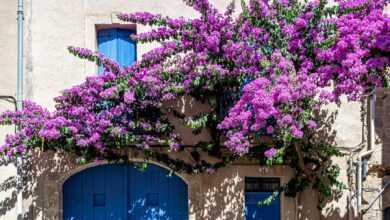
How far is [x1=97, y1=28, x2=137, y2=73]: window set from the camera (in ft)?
40.4

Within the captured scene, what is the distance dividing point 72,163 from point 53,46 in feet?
6.84

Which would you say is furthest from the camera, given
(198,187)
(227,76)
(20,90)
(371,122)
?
(371,122)

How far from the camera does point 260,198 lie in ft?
40.4

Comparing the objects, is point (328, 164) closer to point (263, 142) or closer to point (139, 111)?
point (263, 142)

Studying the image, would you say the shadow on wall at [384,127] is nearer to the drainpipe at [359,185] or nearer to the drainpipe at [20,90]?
the drainpipe at [359,185]

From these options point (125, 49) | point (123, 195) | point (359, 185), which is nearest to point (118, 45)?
point (125, 49)

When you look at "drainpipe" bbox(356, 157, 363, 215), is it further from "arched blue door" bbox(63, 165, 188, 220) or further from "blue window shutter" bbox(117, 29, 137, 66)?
"blue window shutter" bbox(117, 29, 137, 66)

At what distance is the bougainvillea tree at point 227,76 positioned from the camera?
407 inches

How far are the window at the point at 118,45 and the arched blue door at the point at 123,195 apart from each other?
194cm

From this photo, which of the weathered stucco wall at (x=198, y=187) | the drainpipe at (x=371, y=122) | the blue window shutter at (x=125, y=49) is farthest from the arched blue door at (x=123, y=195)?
the drainpipe at (x=371, y=122)

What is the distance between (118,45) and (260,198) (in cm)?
379

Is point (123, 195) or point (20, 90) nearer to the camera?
point (20, 90)

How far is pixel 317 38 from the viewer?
35.5ft

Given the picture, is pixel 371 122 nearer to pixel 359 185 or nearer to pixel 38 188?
pixel 359 185
